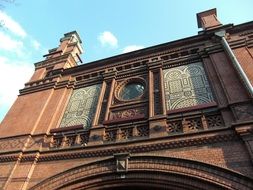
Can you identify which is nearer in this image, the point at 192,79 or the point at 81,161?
the point at 81,161

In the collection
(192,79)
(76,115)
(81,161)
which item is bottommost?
(81,161)

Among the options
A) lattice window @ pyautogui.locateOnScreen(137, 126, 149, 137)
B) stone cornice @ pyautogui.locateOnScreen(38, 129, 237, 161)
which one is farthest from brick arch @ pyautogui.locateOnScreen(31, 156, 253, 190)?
lattice window @ pyautogui.locateOnScreen(137, 126, 149, 137)

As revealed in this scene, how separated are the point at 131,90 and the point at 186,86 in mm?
1894

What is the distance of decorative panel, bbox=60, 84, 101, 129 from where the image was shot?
8164 millimetres

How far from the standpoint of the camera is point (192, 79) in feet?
26.1

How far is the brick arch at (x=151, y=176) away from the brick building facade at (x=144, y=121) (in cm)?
2

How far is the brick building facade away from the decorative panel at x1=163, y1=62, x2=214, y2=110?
3 centimetres

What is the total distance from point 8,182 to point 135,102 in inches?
161

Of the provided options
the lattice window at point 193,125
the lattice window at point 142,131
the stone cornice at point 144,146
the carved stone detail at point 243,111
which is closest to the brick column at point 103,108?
the stone cornice at point 144,146

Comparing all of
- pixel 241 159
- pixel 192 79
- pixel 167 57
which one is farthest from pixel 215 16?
pixel 241 159

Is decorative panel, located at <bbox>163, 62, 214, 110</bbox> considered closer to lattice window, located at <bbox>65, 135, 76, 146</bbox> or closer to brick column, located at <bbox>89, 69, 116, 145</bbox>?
brick column, located at <bbox>89, 69, 116, 145</bbox>

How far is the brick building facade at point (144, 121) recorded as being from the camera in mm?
5559

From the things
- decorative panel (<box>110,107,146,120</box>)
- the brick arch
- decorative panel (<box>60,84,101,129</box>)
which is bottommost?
the brick arch

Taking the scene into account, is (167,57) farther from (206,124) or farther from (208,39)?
(206,124)
